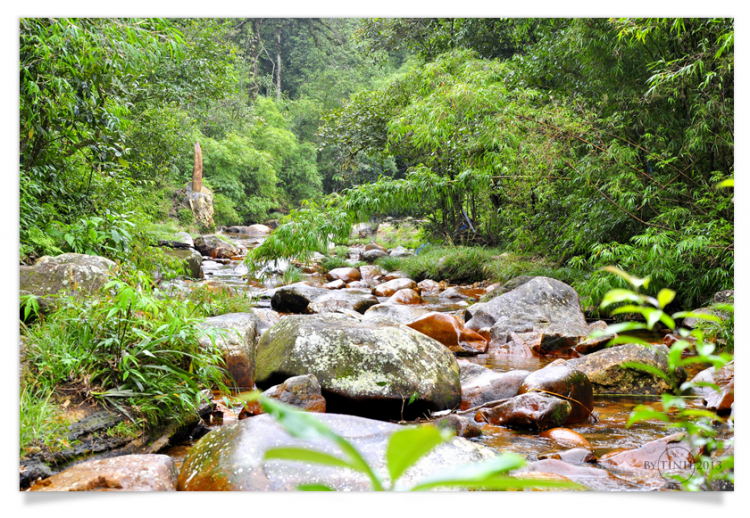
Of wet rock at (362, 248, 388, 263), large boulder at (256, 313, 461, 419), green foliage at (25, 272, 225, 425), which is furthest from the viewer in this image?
wet rock at (362, 248, 388, 263)

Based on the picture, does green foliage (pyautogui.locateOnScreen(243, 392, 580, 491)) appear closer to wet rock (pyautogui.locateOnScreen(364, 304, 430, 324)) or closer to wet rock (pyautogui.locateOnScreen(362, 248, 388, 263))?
wet rock (pyautogui.locateOnScreen(364, 304, 430, 324))

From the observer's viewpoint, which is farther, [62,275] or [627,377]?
[627,377]

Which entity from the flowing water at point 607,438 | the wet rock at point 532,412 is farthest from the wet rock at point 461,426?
the wet rock at point 532,412

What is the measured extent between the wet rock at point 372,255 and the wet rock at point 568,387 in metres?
8.50

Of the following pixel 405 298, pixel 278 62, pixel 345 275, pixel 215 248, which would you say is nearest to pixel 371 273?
pixel 345 275

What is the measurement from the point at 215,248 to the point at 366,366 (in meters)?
8.88

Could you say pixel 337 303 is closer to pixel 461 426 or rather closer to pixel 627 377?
A: pixel 627 377

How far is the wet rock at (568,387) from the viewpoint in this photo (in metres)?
3.04

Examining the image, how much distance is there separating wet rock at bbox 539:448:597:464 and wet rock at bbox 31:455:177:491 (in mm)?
1664

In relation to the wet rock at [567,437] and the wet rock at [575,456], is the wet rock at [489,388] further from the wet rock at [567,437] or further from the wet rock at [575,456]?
the wet rock at [575,456]

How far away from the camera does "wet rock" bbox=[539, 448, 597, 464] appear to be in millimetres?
2414

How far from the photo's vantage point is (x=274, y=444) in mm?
1987

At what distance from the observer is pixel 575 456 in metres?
2.44

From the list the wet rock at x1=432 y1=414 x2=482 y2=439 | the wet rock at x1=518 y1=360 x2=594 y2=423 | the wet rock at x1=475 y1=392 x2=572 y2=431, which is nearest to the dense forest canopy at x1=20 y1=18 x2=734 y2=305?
the wet rock at x1=518 y1=360 x2=594 y2=423
